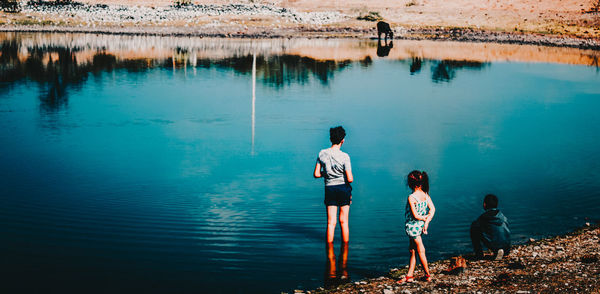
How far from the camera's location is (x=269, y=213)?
10586mm

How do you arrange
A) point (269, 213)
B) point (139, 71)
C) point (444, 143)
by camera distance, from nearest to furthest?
point (269, 213), point (444, 143), point (139, 71)

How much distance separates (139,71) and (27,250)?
79.1 ft

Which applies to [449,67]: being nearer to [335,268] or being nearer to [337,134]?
[337,134]

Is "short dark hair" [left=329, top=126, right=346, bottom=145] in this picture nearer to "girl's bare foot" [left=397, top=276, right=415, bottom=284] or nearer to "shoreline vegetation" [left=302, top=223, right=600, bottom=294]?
"shoreline vegetation" [left=302, top=223, right=600, bottom=294]

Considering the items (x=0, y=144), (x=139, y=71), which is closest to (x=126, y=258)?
(x=0, y=144)

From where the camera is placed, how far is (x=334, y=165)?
8359 mm

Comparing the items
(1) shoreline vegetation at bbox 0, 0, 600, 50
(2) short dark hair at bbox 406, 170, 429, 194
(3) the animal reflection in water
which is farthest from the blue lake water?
(1) shoreline vegetation at bbox 0, 0, 600, 50

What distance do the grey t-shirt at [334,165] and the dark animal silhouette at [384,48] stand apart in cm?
3472

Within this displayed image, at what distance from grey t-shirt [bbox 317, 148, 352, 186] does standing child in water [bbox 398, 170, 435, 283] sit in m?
1.14

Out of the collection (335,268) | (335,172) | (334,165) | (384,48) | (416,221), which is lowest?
(335,268)

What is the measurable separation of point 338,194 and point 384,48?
4143 cm

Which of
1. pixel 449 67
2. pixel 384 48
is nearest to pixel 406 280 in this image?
pixel 449 67

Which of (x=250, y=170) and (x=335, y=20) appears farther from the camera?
(x=335, y=20)

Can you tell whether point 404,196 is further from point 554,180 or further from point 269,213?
point 554,180
